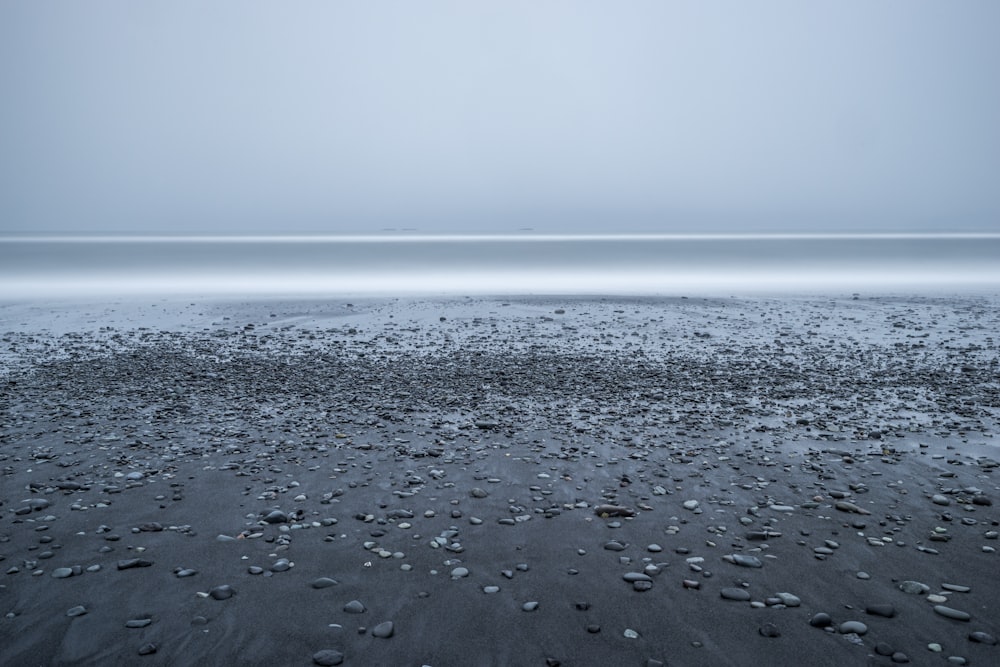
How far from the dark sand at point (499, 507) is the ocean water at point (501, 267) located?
14.5m

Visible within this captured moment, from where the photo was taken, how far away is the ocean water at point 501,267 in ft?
82.5

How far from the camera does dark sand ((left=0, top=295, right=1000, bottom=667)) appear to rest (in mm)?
3383

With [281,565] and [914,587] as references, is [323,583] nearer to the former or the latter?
[281,565]

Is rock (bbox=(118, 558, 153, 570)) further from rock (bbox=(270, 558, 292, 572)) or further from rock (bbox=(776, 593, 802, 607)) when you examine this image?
rock (bbox=(776, 593, 802, 607))

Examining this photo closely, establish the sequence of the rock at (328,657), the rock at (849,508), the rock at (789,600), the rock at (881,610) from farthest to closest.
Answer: the rock at (849,508) < the rock at (789,600) < the rock at (881,610) < the rock at (328,657)

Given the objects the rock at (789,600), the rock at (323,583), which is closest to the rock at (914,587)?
the rock at (789,600)

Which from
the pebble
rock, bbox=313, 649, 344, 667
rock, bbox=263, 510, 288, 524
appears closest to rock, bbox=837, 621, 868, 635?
the pebble

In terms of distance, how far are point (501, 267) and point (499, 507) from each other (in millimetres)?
28778

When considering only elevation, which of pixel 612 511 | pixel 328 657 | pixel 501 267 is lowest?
pixel 328 657

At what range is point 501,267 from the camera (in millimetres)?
33344

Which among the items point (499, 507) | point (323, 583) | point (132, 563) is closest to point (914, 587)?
point (499, 507)

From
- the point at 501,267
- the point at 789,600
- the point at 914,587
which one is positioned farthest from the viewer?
the point at 501,267

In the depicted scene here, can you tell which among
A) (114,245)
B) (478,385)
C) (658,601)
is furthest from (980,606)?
(114,245)

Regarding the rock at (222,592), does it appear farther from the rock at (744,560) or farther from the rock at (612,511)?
the rock at (744,560)
